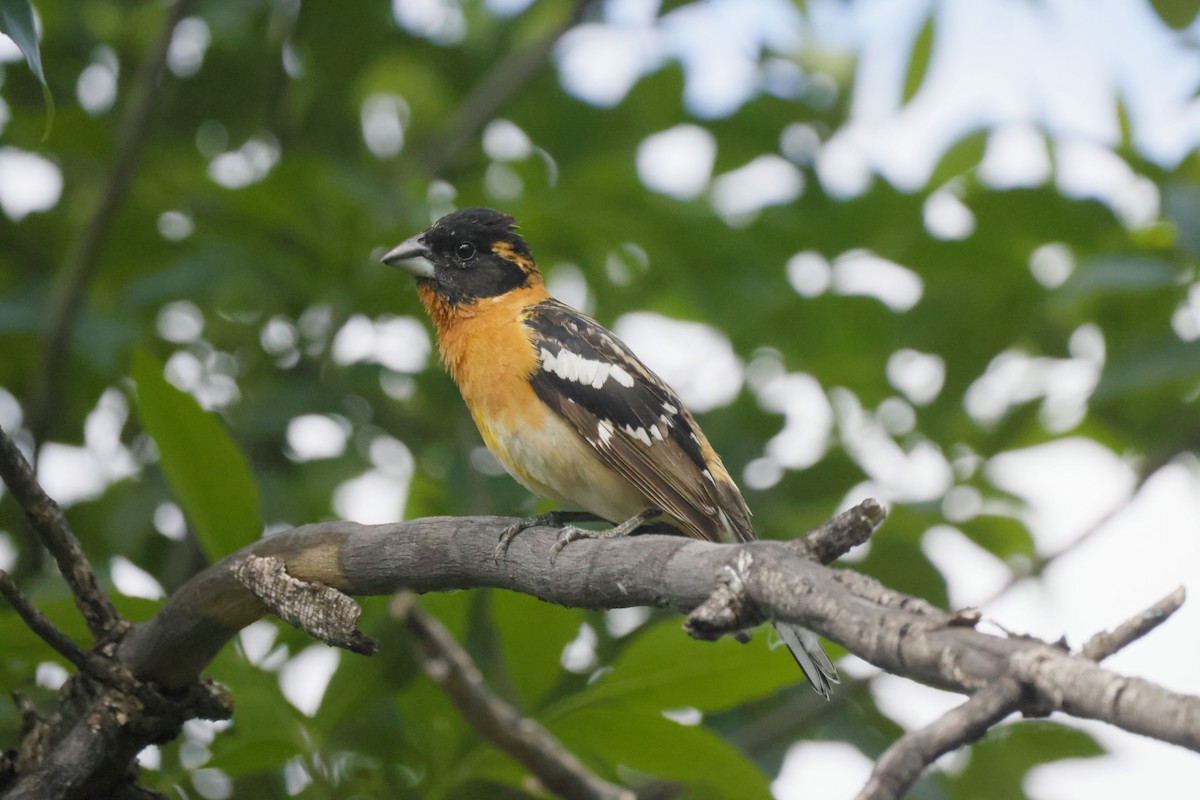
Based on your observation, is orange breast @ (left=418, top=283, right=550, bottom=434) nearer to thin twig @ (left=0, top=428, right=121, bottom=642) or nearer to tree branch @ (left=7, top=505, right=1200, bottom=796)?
tree branch @ (left=7, top=505, right=1200, bottom=796)

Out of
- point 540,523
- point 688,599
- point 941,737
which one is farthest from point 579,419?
point 941,737

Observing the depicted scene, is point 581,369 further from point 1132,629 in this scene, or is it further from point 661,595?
point 1132,629

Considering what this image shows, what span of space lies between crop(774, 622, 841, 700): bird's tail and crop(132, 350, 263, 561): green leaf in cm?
142

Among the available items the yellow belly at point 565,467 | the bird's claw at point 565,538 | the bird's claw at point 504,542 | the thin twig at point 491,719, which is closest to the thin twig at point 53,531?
the thin twig at point 491,719

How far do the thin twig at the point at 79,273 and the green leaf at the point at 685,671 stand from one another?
242 cm

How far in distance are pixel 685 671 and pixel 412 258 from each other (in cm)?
216

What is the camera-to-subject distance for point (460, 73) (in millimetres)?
5926

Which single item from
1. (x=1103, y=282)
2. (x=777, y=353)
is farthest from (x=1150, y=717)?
(x=777, y=353)

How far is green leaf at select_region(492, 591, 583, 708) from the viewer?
333 cm

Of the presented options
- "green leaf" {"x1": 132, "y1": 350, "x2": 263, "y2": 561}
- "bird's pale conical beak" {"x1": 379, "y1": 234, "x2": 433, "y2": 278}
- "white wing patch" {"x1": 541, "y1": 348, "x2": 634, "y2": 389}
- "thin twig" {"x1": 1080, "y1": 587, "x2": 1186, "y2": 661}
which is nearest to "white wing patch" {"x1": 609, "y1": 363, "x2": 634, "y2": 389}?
"white wing patch" {"x1": 541, "y1": 348, "x2": 634, "y2": 389}

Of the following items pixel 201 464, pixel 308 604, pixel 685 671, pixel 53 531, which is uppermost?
pixel 201 464

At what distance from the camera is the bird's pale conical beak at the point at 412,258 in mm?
4605

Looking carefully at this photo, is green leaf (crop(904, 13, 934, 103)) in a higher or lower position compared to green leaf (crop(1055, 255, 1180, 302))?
higher

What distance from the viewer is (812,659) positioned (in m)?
3.40
